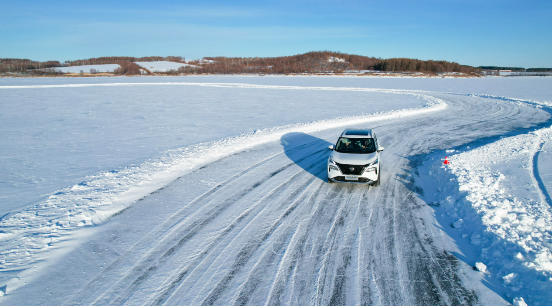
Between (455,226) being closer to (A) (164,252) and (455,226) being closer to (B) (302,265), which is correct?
(B) (302,265)

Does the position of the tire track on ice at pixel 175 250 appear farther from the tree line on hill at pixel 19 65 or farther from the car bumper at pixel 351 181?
the tree line on hill at pixel 19 65

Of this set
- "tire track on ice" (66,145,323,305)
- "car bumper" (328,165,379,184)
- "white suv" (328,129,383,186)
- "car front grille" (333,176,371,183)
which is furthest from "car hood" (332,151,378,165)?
"tire track on ice" (66,145,323,305)

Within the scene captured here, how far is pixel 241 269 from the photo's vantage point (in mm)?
5059

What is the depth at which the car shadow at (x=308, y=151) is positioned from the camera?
10.4m

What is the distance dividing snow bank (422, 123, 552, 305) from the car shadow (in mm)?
3523

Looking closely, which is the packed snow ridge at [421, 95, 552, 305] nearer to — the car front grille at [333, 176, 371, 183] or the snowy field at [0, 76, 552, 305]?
the snowy field at [0, 76, 552, 305]

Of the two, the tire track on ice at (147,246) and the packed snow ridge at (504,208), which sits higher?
the packed snow ridge at (504,208)

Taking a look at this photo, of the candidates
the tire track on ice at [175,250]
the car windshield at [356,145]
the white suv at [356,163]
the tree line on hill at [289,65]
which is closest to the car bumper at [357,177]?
the white suv at [356,163]

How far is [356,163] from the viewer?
845 cm

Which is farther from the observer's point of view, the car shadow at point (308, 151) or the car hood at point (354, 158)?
the car shadow at point (308, 151)

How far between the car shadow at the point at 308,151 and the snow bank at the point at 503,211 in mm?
3523

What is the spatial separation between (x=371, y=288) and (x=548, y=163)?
1014 cm

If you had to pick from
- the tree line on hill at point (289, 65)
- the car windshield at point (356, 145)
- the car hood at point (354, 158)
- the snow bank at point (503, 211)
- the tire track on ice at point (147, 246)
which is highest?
the tree line on hill at point (289, 65)

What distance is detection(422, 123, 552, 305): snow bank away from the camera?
478 cm
